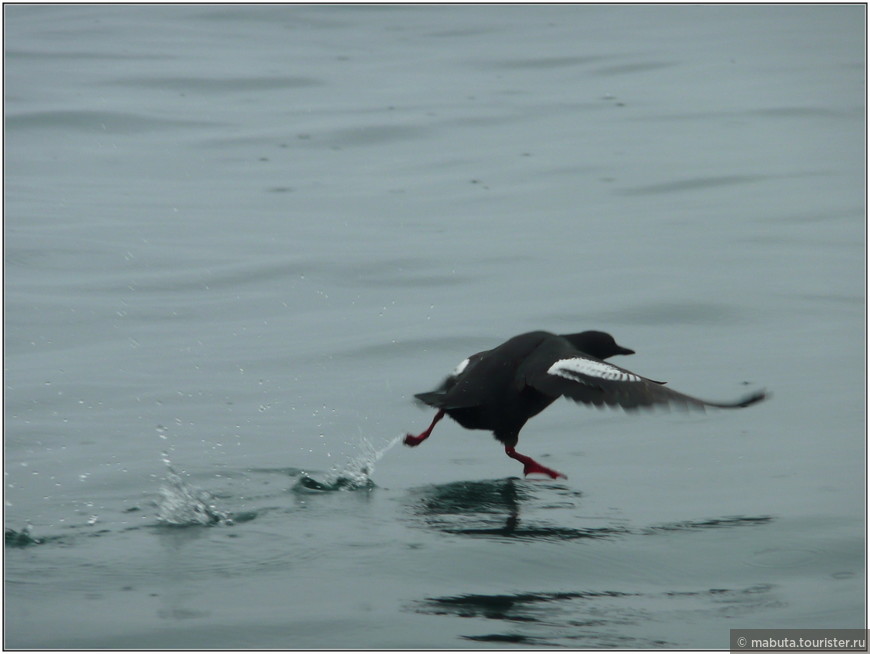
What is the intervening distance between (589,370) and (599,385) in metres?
0.12

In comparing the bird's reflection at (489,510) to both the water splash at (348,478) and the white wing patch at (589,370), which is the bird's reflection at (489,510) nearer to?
the water splash at (348,478)

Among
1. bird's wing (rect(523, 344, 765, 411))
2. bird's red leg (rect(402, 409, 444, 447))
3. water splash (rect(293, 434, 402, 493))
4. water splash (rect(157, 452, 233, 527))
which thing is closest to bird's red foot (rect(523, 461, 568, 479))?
bird's wing (rect(523, 344, 765, 411))

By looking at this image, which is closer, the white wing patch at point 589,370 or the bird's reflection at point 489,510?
the bird's reflection at point 489,510

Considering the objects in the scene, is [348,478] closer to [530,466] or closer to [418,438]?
[418,438]

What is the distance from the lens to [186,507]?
196 inches

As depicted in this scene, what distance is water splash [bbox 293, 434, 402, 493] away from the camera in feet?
17.6

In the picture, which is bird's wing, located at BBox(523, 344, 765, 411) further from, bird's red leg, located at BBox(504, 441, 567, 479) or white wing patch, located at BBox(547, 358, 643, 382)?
Answer: bird's red leg, located at BBox(504, 441, 567, 479)

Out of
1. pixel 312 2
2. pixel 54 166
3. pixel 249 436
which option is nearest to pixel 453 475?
pixel 249 436

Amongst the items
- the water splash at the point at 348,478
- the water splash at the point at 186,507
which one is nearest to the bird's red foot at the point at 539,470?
the water splash at the point at 348,478

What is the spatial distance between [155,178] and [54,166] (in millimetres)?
1081

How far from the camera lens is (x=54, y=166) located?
12.3 m

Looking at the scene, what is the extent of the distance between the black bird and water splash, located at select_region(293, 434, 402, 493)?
0.69 ft

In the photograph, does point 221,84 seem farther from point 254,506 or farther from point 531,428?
point 254,506

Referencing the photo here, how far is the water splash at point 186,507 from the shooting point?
4.89 metres
